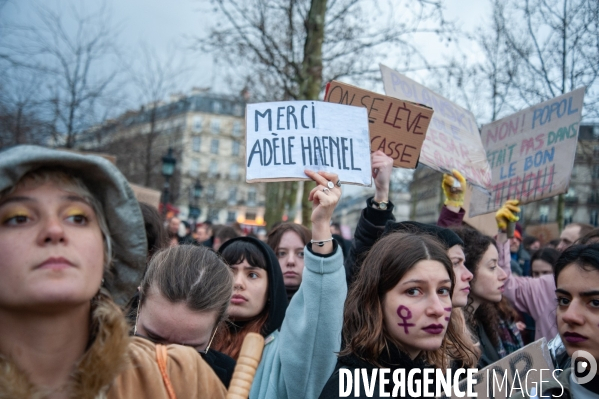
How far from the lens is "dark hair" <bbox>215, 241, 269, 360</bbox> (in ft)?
9.76

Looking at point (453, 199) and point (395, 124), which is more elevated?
point (395, 124)

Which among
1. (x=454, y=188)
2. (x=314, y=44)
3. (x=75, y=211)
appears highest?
(x=314, y=44)

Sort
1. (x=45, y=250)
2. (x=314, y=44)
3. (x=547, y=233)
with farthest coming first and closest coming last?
(x=547, y=233) < (x=314, y=44) < (x=45, y=250)

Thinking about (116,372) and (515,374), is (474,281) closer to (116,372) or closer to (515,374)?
(515,374)

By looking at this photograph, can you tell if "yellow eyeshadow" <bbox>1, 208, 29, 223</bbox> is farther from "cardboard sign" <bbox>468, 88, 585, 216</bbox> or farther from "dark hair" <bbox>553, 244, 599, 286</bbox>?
"cardboard sign" <bbox>468, 88, 585, 216</bbox>

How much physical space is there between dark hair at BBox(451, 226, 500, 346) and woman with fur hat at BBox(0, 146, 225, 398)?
8.57ft

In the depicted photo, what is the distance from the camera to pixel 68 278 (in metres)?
1.34

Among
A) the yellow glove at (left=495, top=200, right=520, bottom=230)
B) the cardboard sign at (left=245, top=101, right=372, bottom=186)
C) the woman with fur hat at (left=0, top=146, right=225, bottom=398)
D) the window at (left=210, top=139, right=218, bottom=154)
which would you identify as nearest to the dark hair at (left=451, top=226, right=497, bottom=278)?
the yellow glove at (left=495, top=200, right=520, bottom=230)

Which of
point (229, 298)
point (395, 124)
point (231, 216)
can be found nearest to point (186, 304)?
point (229, 298)

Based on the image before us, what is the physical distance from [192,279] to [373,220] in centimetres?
148

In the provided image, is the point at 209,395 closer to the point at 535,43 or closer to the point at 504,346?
the point at 504,346

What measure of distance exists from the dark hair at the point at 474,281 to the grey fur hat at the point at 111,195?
2693 millimetres

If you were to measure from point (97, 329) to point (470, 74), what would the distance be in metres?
11.6

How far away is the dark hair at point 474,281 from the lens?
3734mm
